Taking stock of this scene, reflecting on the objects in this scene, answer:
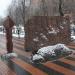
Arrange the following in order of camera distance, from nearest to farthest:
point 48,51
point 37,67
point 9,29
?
point 37,67 < point 48,51 < point 9,29

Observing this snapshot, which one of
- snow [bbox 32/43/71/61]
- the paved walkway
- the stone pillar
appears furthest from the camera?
the stone pillar

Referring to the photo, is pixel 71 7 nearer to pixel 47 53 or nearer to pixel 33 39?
pixel 33 39

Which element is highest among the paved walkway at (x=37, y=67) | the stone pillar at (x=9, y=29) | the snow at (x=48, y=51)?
the stone pillar at (x=9, y=29)

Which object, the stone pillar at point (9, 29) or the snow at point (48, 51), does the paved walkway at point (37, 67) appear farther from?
the stone pillar at point (9, 29)

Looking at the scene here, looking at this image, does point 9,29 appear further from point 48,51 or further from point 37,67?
point 37,67

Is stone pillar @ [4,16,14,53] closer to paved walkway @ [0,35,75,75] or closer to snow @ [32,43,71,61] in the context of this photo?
paved walkway @ [0,35,75,75]

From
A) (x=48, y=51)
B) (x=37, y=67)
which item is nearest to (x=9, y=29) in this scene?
(x=48, y=51)

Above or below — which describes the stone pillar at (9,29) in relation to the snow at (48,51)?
above

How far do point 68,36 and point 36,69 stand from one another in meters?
6.51

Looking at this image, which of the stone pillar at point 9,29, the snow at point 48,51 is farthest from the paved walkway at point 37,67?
the stone pillar at point 9,29

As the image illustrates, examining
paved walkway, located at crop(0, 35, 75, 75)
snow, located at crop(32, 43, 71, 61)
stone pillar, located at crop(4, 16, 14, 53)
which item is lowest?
paved walkway, located at crop(0, 35, 75, 75)

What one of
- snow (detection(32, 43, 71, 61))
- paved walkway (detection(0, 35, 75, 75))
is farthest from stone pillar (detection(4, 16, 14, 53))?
snow (detection(32, 43, 71, 61))

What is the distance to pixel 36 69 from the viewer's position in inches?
314

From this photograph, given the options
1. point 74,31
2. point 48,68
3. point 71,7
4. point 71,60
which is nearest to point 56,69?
point 48,68
